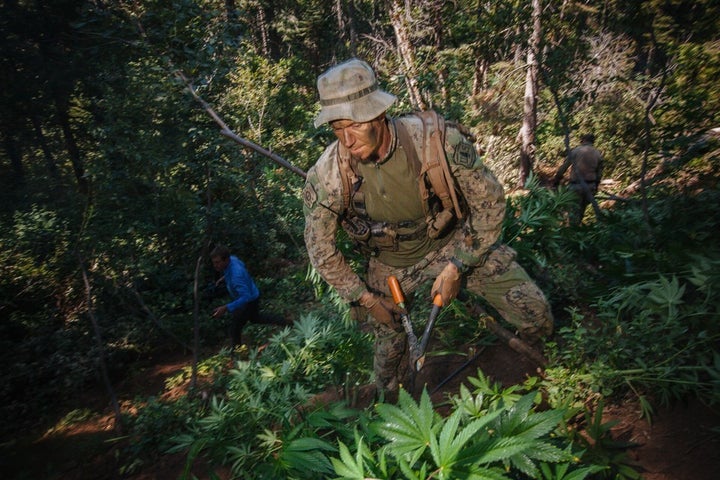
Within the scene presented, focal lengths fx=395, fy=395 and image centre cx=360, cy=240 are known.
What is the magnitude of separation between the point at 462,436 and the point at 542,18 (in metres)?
8.04

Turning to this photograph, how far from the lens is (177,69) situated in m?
4.54

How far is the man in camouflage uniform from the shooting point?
2398 millimetres

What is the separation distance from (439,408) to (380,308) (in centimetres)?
90

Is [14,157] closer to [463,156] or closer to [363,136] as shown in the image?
[363,136]

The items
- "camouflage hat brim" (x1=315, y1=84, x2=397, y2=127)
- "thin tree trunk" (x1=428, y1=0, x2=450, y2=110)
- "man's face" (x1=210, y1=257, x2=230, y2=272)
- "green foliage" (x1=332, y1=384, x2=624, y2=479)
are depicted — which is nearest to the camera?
"green foliage" (x1=332, y1=384, x2=624, y2=479)

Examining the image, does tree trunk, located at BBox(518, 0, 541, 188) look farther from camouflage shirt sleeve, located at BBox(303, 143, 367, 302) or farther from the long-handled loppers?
the long-handled loppers

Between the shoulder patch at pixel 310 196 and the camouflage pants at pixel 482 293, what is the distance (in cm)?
85

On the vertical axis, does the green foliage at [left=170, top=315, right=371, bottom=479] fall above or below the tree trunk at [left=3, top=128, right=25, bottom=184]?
below

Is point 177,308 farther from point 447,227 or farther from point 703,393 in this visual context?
point 703,393

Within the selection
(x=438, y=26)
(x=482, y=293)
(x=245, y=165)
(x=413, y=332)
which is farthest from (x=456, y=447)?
(x=438, y=26)

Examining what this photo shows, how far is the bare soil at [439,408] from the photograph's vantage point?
6.40 feet

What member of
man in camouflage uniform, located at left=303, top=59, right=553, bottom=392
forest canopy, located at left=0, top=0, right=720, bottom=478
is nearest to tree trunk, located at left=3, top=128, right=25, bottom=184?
forest canopy, located at left=0, top=0, right=720, bottom=478

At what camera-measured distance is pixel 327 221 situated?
2.85 meters

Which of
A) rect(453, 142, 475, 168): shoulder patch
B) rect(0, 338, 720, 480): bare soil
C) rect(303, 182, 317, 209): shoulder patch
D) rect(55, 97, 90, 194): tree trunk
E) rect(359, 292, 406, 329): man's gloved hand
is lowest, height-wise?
rect(0, 338, 720, 480): bare soil
